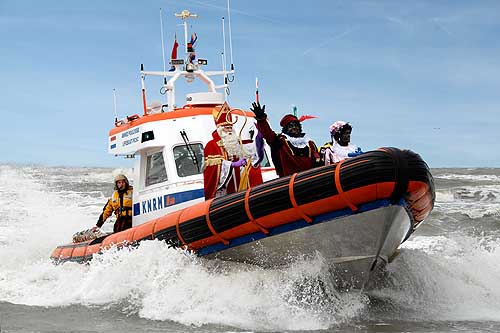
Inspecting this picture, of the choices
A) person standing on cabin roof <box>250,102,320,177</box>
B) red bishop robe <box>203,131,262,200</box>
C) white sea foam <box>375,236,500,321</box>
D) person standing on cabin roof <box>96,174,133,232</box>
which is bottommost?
white sea foam <box>375,236,500,321</box>

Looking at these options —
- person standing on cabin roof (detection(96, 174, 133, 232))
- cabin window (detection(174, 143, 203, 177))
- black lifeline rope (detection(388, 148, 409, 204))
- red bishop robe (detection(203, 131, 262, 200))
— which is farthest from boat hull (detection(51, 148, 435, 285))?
person standing on cabin roof (detection(96, 174, 133, 232))

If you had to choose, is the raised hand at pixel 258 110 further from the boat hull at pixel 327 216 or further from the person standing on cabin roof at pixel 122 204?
the person standing on cabin roof at pixel 122 204

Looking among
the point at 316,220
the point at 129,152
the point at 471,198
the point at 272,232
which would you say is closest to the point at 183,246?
the point at 272,232

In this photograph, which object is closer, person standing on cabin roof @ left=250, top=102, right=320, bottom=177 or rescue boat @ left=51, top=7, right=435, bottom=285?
rescue boat @ left=51, top=7, right=435, bottom=285

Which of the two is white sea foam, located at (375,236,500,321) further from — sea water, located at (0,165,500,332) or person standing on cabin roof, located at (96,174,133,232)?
person standing on cabin roof, located at (96,174,133,232)

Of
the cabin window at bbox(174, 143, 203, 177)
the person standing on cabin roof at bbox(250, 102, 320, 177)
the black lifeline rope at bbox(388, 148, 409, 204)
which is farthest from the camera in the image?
the cabin window at bbox(174, 143, 203, 177)

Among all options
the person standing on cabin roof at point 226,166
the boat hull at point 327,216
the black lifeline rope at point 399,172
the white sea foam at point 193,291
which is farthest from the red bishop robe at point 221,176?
the black lifeline rope at point 399,172

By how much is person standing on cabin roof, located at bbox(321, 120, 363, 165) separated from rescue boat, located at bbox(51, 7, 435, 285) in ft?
2.00

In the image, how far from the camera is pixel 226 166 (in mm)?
6715

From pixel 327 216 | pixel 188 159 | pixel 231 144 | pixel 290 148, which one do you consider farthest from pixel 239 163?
pixel 327 216

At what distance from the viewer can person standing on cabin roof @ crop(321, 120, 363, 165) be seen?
6.18 meters

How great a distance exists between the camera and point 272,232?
564 cm

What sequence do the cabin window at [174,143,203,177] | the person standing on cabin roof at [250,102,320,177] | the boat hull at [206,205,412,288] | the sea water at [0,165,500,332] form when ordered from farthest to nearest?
1. the cabin window at [174,143,203,177]
2. the person standing on cabin roof at [250,102,320,177]
3. the sea water at [0,165,500,332]
4. the boat hull at [206,205,412,288]

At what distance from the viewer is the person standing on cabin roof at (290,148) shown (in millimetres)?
6168
